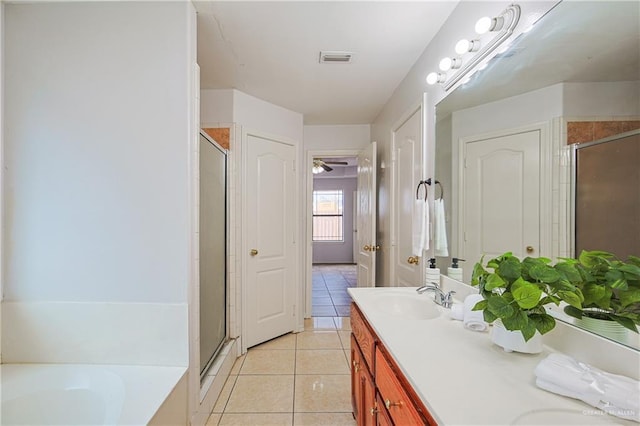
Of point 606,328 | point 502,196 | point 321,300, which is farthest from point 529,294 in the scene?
point 321,300

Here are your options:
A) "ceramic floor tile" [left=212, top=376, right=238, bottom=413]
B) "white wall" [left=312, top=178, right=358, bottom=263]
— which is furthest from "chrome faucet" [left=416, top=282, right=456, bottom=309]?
"white wall" [left=312, top=178, right=358, bottom=263]

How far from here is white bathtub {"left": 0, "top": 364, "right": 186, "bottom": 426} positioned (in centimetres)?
118

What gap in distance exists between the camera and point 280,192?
2811 mm

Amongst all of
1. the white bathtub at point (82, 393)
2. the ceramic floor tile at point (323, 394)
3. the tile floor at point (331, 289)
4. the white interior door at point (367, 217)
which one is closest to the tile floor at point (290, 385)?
the ceramic floor tile at point (323, 394)

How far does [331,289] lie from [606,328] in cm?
426

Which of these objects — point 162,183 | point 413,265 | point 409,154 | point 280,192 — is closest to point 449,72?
point 409,154

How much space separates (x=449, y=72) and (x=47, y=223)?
7.43 feet

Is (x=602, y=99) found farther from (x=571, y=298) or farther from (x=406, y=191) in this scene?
(x=406, y=191)

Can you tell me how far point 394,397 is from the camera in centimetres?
89

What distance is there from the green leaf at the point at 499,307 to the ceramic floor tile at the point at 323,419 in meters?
1.33

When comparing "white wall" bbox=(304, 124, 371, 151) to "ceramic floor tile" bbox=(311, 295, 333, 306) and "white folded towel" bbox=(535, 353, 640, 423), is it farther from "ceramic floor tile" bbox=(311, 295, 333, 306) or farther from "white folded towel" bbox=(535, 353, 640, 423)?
"white folded towel" bbox=(535, 353, 640, 423)

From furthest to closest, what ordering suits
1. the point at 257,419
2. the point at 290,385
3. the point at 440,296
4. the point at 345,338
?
the point at 345,338 → the point at 290,385 → the point at 257,419 → the point at 440,296

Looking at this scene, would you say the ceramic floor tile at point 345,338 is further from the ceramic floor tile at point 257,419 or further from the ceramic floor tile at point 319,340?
the ceramic floor tile at point 257,419

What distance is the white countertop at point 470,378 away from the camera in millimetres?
610
